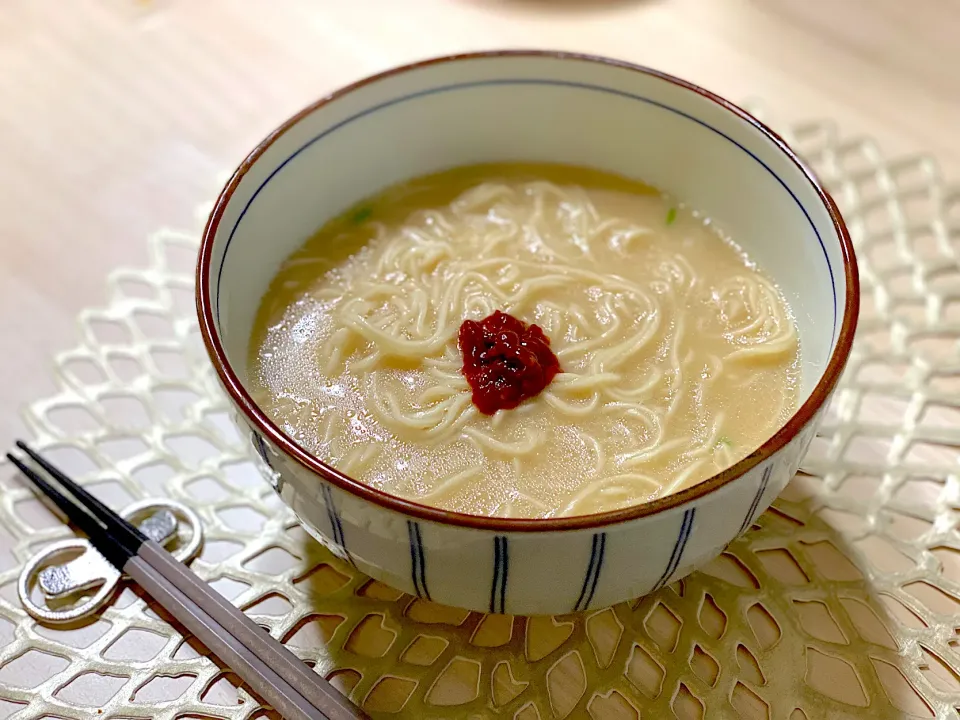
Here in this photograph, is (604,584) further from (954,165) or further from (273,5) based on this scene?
(273,5)

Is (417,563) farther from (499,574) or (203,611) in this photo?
(203,611)

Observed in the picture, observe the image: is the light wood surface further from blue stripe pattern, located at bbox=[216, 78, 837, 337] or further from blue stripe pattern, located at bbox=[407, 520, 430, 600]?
blue stripe pattern, located at bbox=[407, 520, 430, 600]

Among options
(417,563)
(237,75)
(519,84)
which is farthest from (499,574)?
(237,75)

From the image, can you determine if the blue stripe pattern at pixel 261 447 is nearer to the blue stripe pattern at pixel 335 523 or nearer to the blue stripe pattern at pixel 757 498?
the blue stripe pattern at pixel 335 523

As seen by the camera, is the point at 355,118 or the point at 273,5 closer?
the point at 355,118

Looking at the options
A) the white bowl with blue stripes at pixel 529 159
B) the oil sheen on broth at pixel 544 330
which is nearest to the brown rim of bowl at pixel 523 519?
the white bowl with blue stripes at pixel 529 159

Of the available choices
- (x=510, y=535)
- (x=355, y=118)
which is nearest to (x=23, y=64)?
(x=355, y=118)
